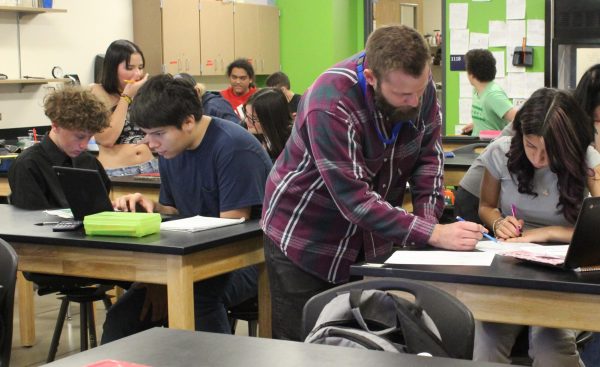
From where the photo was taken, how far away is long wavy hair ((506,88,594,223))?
3.02 meters

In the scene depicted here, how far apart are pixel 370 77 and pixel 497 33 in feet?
22.2

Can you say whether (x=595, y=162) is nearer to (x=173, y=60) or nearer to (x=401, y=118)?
(x=401, y=118)

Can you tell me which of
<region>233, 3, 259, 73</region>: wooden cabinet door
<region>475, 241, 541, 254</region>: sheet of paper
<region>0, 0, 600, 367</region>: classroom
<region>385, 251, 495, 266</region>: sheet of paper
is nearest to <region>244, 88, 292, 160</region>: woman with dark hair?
<region>0, 0, 600, 367</region>: classroom

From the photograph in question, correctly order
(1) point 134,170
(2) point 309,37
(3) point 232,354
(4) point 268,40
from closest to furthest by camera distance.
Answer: (3) point 232,354, (1) point 134,170, (4) point 268,40, (2) point 309,37

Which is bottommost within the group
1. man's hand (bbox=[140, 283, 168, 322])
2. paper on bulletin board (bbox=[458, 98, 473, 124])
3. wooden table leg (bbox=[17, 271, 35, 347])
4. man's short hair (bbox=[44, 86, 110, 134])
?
wooden table leg (bbox=[17, 271, 35, 347])

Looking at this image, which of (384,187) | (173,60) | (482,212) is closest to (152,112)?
(384,187)

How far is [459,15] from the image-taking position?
9.15 metres

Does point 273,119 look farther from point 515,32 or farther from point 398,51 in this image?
point 515,32

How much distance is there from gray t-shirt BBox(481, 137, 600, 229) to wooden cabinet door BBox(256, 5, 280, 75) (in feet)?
24.7

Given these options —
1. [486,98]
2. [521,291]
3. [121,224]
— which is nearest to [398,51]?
[521,291]

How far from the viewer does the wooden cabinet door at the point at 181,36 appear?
9062 millimetres

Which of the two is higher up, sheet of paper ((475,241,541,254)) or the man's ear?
the man's ear

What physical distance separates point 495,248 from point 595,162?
572 millimetres

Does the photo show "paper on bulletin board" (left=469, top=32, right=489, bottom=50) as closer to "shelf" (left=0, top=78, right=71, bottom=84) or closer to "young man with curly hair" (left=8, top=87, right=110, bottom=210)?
"shelf" (left=0, top=78, right=71, bottom=84)
